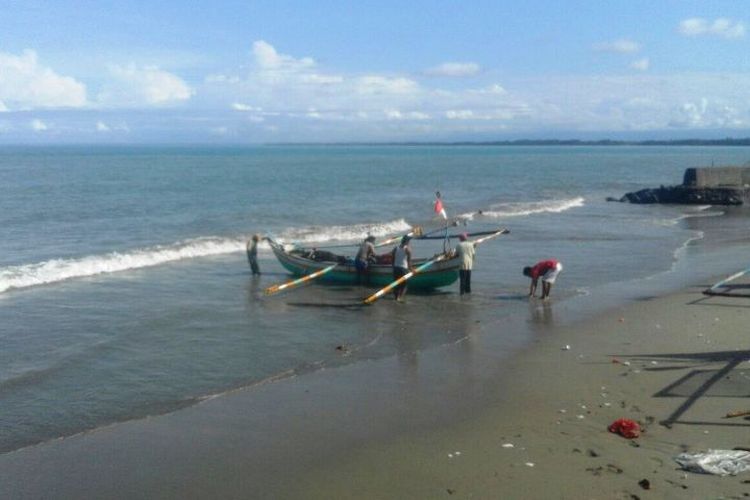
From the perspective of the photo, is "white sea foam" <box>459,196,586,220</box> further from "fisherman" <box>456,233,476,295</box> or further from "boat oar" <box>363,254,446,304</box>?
"fisherman" <box>456,233,476,295</box>

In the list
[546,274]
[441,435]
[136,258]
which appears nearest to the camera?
[441,435]

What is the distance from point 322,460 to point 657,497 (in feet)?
11.3

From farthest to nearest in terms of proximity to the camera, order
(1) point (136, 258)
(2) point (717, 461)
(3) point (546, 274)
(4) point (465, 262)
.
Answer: (1) point (136, 258) < (4) point (465, 262) < (3) point (546, 274) < (2) point (717, 461)

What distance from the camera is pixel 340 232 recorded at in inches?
1412

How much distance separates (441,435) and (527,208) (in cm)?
3975

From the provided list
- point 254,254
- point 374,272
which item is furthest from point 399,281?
point 254,254

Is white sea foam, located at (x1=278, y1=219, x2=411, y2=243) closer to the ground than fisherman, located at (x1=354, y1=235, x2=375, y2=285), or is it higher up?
closer to the ground

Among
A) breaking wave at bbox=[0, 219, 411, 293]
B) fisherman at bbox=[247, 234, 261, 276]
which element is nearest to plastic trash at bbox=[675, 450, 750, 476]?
fisherman at bbox=[247, 234, 261, 276]

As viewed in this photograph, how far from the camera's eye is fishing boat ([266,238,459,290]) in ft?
63.6

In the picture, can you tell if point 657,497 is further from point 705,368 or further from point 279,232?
point 279,232

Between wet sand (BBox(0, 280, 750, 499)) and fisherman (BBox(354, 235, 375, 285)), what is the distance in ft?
23.5

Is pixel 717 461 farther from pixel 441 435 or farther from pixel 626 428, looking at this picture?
pixel 441 435

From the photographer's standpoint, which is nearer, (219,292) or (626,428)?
(626,428)

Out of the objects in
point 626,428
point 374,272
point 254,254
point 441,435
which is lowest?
point 441,435
